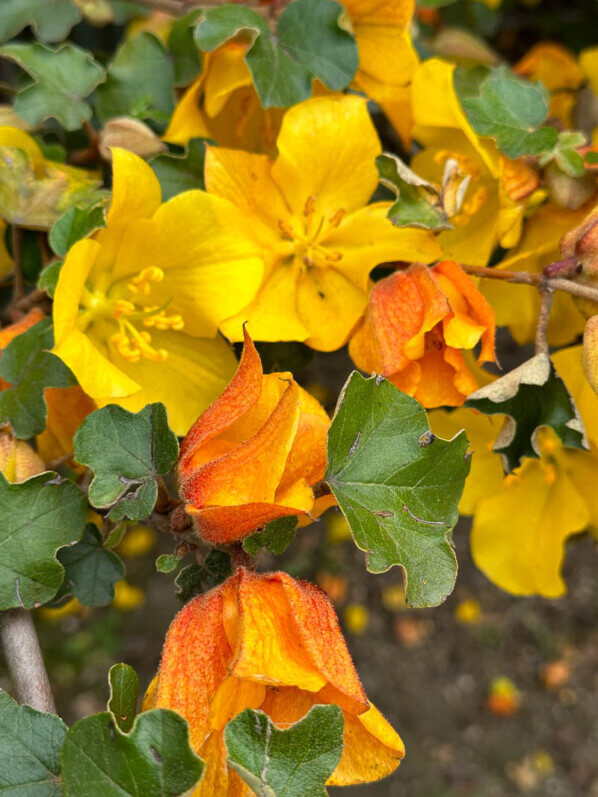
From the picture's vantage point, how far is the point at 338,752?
585mm

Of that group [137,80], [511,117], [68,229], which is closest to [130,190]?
[68,229]

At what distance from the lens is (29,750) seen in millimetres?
616

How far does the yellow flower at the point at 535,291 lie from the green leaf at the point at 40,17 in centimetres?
64

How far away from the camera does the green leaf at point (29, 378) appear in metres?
0.78

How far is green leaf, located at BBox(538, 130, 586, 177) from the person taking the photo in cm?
86

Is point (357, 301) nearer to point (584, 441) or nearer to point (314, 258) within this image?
point (314, 258)

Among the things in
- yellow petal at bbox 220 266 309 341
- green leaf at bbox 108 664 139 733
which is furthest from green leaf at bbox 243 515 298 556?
yellow petal at bbox 220 266 309 341

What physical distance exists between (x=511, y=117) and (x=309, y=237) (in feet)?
0.80

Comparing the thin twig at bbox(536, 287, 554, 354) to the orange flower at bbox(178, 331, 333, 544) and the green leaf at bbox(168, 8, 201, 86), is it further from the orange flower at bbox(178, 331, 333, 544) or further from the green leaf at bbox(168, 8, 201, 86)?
the green leaf at bbox(168, 8, 201, 86)

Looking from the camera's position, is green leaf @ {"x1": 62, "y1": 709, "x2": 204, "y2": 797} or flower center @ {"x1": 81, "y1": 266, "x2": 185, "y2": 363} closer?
green leaf @ {"x1": 62, "y1": 709, "x2": 204, "y2": 797}

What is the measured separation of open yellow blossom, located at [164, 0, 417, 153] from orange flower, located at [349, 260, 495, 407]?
28cm

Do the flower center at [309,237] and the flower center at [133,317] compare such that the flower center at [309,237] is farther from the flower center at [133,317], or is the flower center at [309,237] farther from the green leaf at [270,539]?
the green leaf at [270,539]

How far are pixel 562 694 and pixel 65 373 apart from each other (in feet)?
6.54

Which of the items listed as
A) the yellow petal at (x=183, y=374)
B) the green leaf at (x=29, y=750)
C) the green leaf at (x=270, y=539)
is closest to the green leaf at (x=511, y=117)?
the yellow petal at (x=183, y=374)
